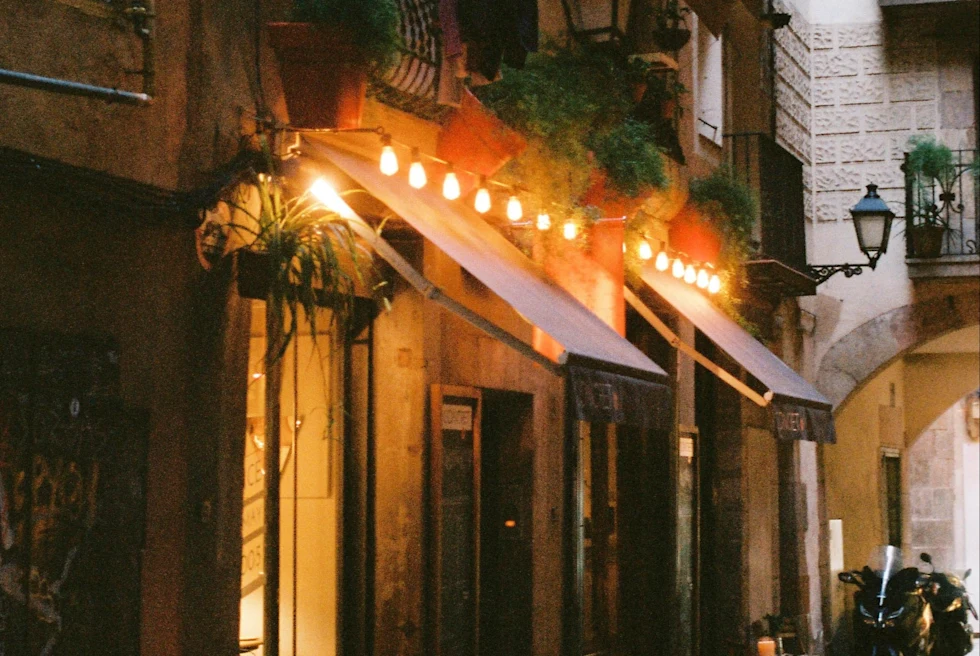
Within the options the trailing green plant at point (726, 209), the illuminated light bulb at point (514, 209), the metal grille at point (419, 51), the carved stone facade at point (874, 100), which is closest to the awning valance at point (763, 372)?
the trailing green plant at point (726, 209)

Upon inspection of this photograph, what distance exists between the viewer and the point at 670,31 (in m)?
13.1

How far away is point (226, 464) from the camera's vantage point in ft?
23.9

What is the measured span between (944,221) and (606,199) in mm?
9351

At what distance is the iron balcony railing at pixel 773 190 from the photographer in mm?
16547

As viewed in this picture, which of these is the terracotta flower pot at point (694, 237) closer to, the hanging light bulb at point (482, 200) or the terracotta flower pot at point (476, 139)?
the terracotta flower pot at point (476, 139)

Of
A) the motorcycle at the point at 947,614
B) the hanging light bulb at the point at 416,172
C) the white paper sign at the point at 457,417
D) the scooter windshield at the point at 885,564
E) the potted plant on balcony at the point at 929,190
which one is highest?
the potted plant on balcony at the point at 929,190

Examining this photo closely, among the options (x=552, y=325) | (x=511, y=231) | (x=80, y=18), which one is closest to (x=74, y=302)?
(x=80, y=18)

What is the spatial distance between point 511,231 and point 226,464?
3994 millimetres

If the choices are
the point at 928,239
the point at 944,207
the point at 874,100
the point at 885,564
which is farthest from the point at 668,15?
the point at 874,100

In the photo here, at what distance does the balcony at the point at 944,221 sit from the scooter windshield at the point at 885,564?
3.91 m

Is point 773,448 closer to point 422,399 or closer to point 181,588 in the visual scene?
point 422,399

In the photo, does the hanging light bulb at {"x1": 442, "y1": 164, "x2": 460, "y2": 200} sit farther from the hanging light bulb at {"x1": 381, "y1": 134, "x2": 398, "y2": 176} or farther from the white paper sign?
the white paper sign

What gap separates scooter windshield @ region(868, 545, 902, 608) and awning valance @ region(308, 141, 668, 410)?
28.1 ft

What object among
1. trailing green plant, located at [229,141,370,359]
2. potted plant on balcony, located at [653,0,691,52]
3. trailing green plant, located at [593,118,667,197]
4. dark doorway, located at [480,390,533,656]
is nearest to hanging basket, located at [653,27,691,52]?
potted plant on balcony, located at [653,0,691,52]
